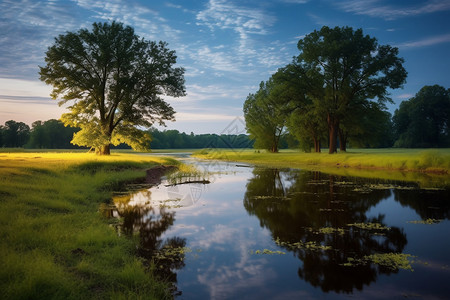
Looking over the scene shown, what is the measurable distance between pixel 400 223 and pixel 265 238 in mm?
5843

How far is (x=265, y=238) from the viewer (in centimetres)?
934

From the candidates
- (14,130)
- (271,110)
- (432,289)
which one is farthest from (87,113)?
(14,130)

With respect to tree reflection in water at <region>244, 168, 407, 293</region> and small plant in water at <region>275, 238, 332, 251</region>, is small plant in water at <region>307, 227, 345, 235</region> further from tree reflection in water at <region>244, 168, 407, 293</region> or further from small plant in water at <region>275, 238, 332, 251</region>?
small plant in water at <region>275, 238, 332, 251</region>

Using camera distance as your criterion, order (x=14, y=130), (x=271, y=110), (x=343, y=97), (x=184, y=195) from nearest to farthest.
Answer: (x=184, y=195) → (x=343, y=97) → (x=271, y=110) → (x=14, y=130)

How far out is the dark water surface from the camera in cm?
604

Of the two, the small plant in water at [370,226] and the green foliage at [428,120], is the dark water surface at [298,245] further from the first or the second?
the green foliage at [428,120]

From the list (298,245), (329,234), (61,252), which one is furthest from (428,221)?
(61,252)

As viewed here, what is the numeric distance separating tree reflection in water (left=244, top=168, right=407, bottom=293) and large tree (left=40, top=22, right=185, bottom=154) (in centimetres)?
2461

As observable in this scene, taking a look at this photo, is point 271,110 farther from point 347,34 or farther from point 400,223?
point 400,223

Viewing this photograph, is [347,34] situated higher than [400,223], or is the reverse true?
[347,34]

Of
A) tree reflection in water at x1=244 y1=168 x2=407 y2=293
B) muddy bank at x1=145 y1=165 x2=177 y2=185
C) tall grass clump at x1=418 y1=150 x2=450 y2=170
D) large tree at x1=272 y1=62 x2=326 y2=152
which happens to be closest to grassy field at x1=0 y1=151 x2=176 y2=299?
tree reflection in water at x1=244 y1=168 x2=407 y2=293

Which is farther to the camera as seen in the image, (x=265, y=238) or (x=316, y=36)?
(x=316, y=36)

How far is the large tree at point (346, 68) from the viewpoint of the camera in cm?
4175

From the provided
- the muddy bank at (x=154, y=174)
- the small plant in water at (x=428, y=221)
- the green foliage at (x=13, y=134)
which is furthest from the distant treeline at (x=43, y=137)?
the small plant in water at (x=428, y=221)
